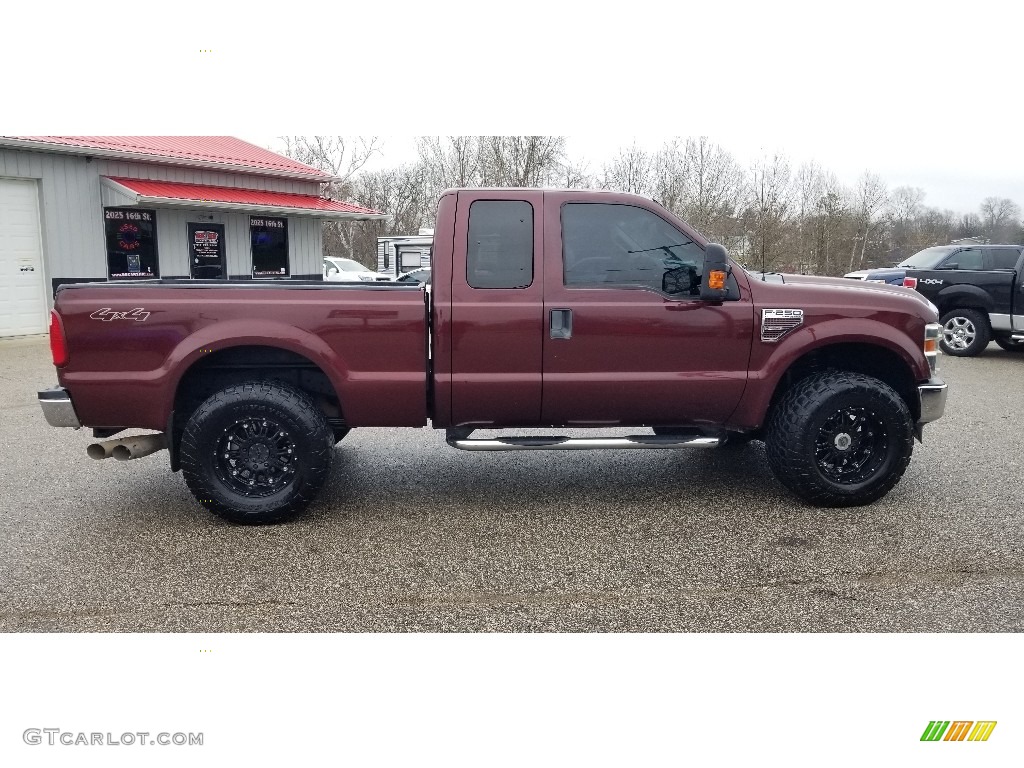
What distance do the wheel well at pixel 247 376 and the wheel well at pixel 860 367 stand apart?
9.29 feet

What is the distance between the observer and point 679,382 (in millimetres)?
4953

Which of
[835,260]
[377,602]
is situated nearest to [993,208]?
[835,260]

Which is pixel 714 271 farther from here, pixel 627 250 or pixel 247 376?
pixel 247 376

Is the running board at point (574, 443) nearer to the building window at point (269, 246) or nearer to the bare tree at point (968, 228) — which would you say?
the bare tree at point (968, 228)

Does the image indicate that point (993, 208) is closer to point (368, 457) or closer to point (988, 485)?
point (988, 485)

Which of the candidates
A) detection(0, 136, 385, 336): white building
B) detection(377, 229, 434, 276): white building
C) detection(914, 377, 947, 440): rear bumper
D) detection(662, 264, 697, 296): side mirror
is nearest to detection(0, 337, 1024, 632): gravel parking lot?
detection(914, 377, 947, 440): rear bumper

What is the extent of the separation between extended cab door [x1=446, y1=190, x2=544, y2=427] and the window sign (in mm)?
13564

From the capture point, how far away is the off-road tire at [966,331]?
12.4 metres

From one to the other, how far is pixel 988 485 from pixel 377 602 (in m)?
4.31

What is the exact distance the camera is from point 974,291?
40.2 ft

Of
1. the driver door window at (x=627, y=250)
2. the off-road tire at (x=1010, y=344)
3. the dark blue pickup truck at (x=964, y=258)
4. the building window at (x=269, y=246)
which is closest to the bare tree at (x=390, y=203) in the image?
the building window at (x=269, y=246)

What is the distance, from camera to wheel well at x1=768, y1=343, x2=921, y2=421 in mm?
5207

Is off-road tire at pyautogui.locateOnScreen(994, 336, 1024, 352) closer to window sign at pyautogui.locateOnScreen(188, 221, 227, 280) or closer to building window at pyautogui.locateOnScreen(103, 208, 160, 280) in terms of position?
window sign at pyautogui.locateOnScreen(188, 221, 227, 280)

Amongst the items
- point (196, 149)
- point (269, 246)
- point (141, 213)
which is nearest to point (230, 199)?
point (196, 149)
